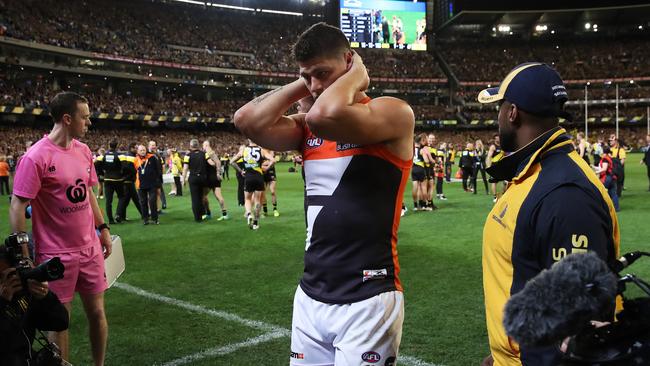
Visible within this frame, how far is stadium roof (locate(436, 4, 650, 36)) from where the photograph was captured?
66.6 meters

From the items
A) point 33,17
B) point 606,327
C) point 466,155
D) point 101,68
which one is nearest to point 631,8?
point 466,155

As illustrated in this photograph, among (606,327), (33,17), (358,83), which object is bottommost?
(606,327)

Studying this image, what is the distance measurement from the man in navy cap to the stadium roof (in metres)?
69.1

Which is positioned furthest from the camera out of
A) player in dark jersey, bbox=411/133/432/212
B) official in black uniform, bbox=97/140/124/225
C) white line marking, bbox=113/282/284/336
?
player in dark jersey, bbox=411/133/432/212

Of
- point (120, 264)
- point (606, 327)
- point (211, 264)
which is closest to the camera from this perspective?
point (606, 327)

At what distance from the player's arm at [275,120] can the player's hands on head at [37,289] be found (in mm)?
1588

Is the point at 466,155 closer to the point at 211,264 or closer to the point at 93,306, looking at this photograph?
the point at 211,264

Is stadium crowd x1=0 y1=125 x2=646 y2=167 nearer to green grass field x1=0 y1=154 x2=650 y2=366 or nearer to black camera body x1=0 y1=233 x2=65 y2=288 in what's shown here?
green grass field x1=0 y1=154 x2=650 y2=366

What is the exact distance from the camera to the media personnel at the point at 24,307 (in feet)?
9.36

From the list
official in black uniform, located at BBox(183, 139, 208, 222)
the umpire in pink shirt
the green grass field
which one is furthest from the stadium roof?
the umpire in pink shirt

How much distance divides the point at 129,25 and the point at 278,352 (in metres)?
63.3

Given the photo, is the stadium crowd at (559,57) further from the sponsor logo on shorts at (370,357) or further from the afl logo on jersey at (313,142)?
the sponsor logo on shorts at (370,357)

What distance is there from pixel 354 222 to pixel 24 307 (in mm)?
2046

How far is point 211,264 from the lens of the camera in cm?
919
